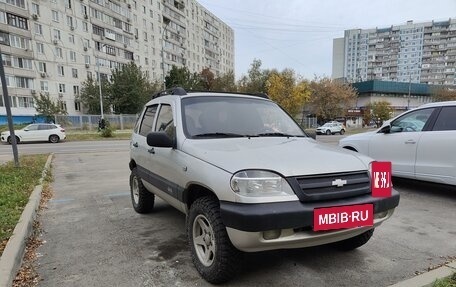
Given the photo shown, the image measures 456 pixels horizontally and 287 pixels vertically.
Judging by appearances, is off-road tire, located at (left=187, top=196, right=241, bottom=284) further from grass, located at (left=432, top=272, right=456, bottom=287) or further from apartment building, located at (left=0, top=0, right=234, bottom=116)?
apartment building, located at (left=0, top=0, right=234, bottom=116)

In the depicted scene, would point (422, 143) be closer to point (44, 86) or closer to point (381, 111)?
point (44, 86)

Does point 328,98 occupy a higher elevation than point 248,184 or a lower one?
higher

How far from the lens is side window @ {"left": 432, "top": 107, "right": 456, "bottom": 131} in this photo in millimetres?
5663

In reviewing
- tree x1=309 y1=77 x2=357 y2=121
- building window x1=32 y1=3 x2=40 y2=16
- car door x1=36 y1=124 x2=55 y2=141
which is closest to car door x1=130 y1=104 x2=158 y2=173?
car door x1=36 y1=124 x2=55 y2=141

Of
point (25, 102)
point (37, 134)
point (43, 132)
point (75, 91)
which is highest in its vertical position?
point (75, 91)

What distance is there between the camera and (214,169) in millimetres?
2908

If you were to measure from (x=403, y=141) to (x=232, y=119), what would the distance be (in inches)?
161

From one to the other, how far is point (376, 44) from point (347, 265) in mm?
99437

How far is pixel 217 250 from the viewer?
2885mm

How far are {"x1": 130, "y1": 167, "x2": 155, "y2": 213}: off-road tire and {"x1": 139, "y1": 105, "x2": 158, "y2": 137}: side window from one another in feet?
2.30

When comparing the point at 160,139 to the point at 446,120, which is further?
the point at 446,120

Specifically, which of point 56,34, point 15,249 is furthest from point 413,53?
point 15,249

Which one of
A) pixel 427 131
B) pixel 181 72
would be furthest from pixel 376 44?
pixel 427 131

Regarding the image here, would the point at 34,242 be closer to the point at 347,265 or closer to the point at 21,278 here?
the point at 21,278
